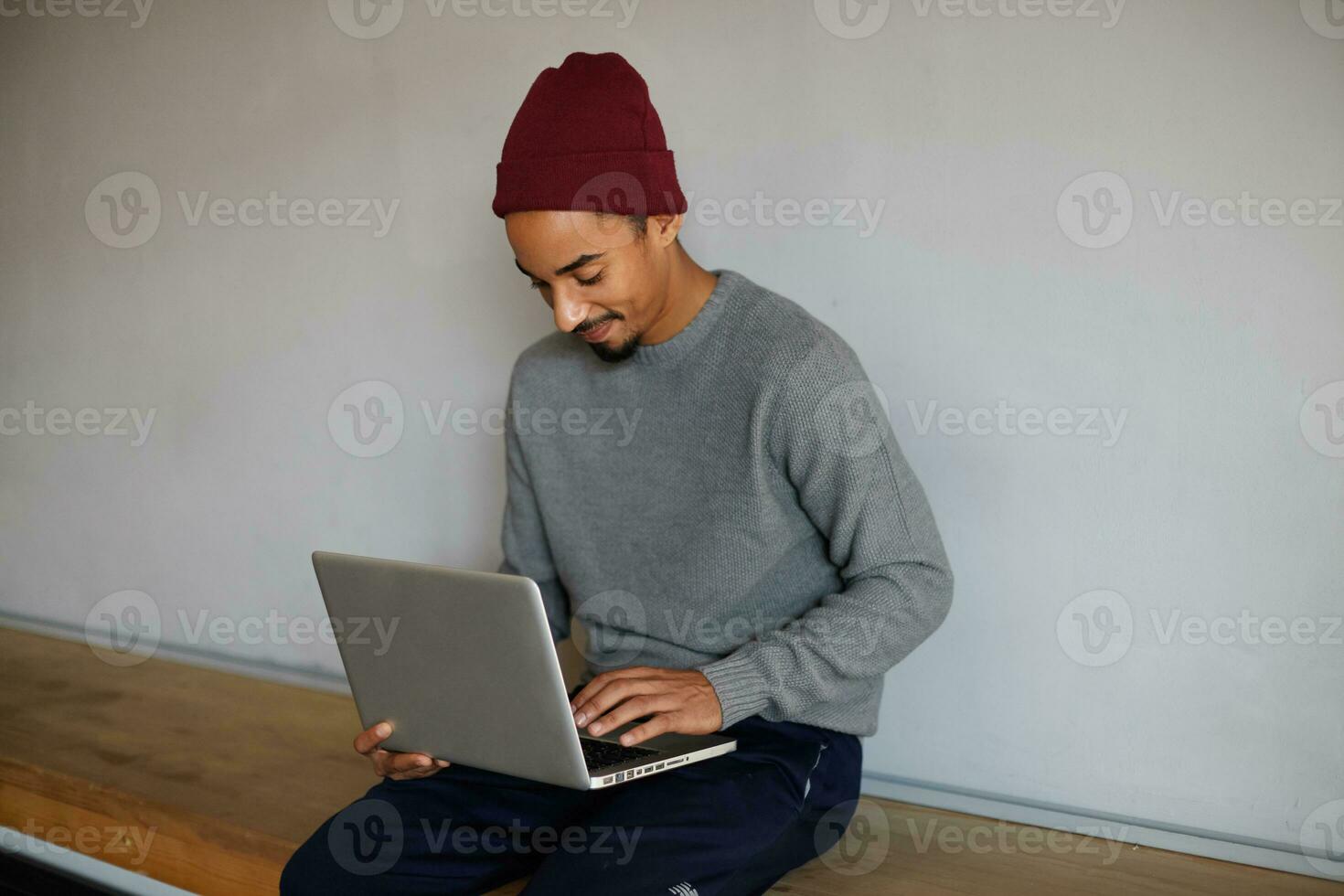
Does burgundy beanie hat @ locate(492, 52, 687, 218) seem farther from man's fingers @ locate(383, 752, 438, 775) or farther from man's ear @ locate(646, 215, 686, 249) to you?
man's fingers @ locate(383, 752, 438, 775)

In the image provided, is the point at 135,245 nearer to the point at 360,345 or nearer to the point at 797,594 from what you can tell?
the point at 360,345

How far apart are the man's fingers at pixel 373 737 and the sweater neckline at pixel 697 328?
61 centimetres

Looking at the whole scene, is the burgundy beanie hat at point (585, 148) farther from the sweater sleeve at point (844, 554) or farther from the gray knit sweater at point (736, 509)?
the sweater sleeve at point (844, 554)

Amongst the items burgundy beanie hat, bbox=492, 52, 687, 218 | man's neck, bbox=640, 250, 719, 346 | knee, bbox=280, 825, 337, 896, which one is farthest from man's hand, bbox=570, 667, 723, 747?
burgundy beanie hat, bbox=492, 52, 687, 218

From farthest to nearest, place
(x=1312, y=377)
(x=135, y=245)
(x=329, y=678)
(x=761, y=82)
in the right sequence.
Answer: (x=135, y=245) < (x=329, y=678) < (x=761, y=82) < (x=1312, y=377)

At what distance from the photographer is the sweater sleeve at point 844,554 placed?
1.45 m

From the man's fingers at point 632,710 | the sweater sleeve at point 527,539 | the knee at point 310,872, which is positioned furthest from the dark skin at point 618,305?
the sweater sleeve at point 527,539

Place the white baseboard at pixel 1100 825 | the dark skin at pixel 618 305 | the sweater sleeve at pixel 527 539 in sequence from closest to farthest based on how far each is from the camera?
1. the dark skin at pixel 618 305
2. the white baseboard at pixel 1100 825
3. the sweater sleeve at pixel 527 539

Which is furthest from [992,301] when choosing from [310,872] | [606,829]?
[310,872]

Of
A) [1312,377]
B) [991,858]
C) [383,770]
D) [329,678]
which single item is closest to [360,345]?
[329,678]

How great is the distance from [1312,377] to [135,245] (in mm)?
2484

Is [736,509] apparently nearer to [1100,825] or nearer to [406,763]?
[406,763]

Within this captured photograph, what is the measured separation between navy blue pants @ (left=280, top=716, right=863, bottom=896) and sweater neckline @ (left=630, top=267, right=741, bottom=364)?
0.51 m

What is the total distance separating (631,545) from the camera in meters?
1.70
